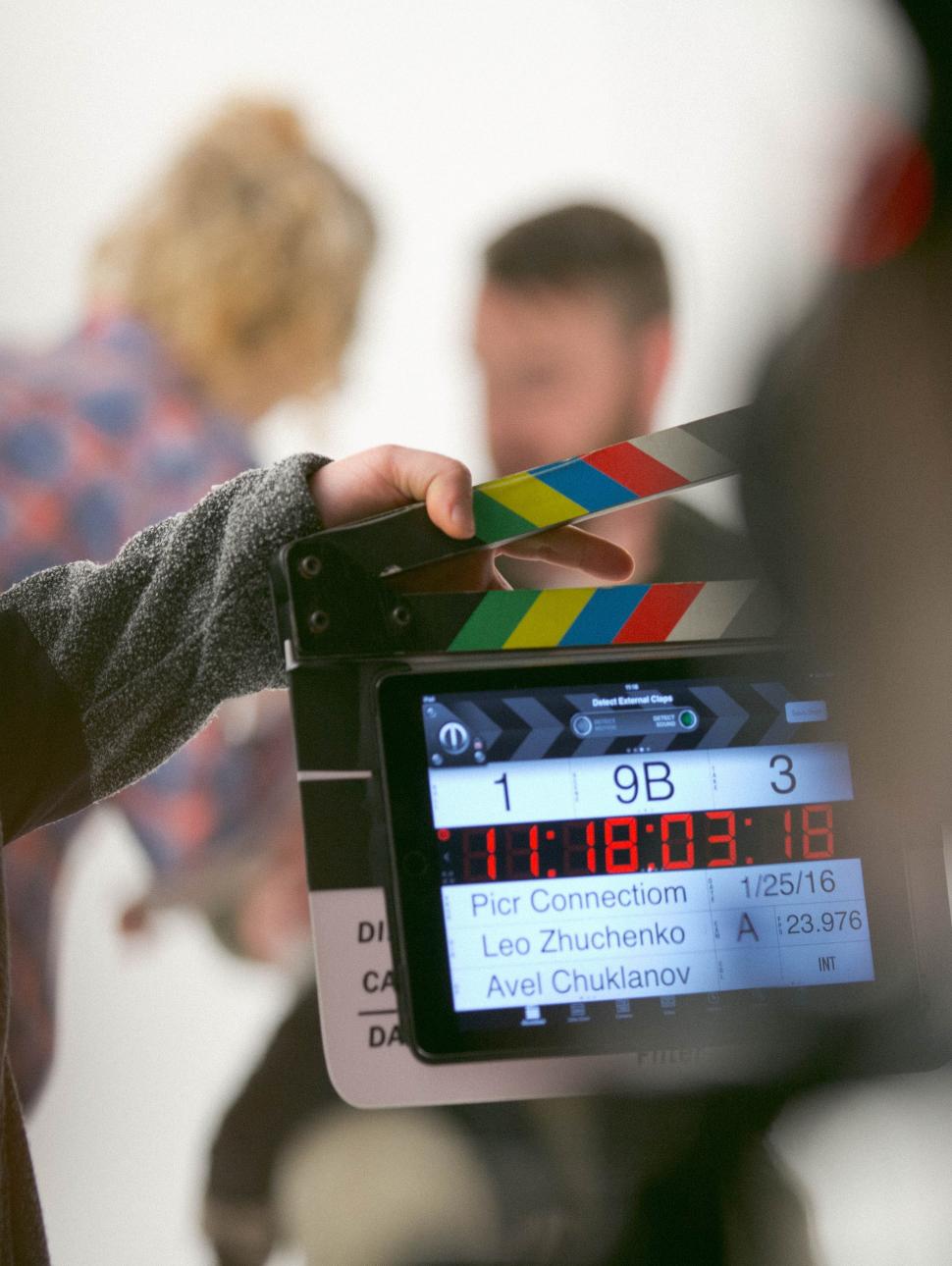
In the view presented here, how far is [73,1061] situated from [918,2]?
1364mm

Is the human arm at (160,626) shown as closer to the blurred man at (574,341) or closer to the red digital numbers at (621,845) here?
the red digital numbers at (621,845)

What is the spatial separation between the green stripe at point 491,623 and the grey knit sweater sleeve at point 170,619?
0.10 meters

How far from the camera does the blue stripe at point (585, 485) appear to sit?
2.06 feet

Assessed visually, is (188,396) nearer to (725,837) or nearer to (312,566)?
(312,566)

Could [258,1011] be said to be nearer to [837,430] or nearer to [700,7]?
[837,430]

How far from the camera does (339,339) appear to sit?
1.45 meters

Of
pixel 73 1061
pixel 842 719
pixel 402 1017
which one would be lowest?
pixel 73 1061

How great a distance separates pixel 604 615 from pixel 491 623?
0.20 ft

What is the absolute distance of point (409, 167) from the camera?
57.9 inches

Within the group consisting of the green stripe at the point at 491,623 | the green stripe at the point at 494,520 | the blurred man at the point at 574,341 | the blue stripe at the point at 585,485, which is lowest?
the green stripe at the point at 491,623

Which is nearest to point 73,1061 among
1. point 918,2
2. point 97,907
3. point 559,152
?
point 97,907

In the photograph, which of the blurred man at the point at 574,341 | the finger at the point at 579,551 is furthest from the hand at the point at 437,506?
the blurred man at the point at 574,341

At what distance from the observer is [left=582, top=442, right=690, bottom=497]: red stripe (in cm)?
63

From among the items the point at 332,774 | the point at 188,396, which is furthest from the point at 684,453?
the point at 188,396
